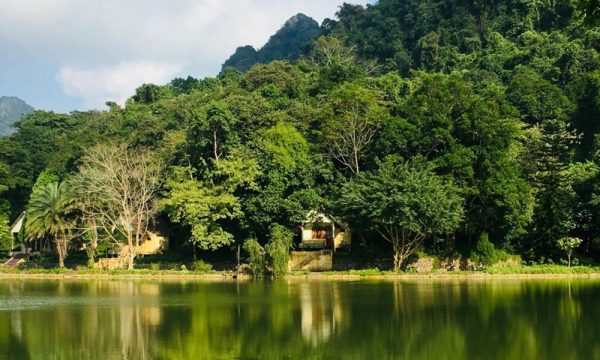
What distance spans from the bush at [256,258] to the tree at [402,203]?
6.22 meters

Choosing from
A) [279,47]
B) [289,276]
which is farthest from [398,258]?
[279,47]

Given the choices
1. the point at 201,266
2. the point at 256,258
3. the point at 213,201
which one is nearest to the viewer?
the point at 256,258

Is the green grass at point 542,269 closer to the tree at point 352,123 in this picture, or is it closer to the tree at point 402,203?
the tree at point 402,203

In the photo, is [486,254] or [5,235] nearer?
[486,254]

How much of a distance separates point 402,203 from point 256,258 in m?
10.7

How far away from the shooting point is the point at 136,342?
2003 centimetres

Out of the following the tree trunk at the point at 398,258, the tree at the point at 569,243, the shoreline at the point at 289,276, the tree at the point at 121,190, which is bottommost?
the shoreline at the point at 289,276

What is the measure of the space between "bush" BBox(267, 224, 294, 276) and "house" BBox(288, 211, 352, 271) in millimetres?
2107

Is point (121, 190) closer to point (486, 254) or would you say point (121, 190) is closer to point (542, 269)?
point (486, 254)

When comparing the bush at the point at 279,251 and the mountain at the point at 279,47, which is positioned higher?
the mountain at the point at 279,47

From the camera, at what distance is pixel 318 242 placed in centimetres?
5006

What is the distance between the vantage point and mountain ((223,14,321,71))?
18090 cm

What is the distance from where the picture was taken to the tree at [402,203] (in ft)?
136

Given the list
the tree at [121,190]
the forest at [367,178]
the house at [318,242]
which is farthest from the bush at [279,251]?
the tree at [121,190]
